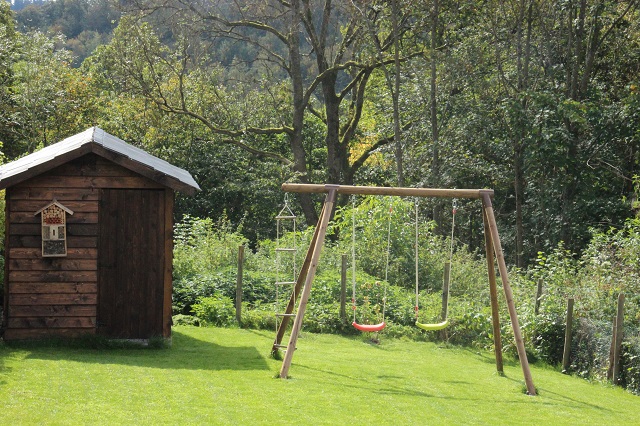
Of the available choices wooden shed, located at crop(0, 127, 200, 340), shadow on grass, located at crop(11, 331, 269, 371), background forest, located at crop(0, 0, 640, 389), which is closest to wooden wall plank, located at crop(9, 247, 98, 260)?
wooden shed, located at crop(0, 127, 200, 340)

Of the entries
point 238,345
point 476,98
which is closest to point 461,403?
point 238,345

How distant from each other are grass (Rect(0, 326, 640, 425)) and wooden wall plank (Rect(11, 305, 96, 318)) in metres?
0.53

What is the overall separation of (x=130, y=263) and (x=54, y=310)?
1289mm

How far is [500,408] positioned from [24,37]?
26.9m

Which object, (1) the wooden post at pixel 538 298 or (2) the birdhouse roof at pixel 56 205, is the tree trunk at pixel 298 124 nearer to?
(1) the wooden post at pixel 538 298

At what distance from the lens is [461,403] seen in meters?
9.69

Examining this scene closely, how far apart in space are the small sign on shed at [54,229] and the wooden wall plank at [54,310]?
0.78 meters

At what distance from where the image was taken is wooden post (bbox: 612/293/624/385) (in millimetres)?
11766

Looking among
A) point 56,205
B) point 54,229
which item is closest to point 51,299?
point 54,229

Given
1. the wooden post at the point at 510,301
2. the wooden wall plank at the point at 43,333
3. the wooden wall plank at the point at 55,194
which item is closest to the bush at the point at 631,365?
the wooden post at the point at 510,301

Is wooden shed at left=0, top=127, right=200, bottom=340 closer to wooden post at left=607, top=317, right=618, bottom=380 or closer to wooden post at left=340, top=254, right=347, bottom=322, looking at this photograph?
wooden post at left=340, top=254, right=347, bottom=322

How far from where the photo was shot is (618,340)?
11914 mm

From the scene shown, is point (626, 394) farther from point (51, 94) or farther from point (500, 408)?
point (51, 94)

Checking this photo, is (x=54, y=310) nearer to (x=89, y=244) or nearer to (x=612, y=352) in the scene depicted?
(x=89, y=244)
